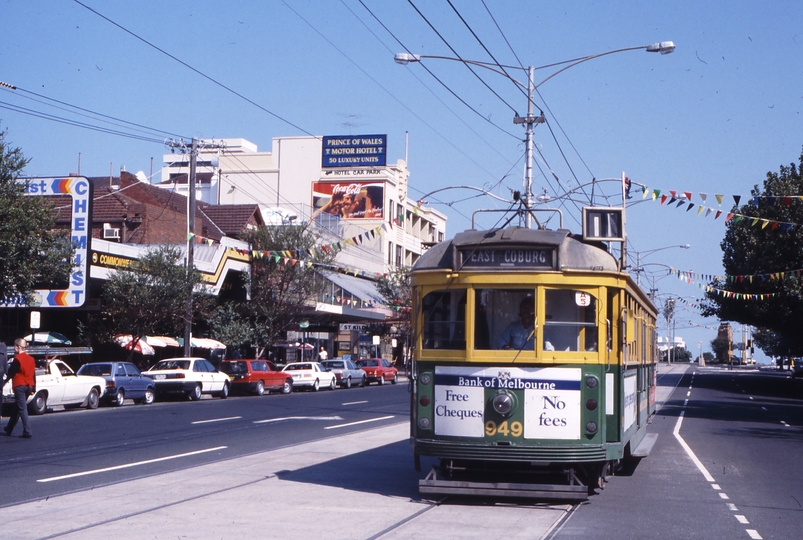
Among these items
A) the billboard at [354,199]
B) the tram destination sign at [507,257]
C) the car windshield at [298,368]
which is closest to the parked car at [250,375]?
the car windshield at [298,368]

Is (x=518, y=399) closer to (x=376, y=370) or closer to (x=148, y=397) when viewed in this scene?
(x=148, y=397)

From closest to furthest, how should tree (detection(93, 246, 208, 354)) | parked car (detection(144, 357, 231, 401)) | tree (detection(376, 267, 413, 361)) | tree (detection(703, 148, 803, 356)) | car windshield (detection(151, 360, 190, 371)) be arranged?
parked car (detection(144, 357, 231, 401))
car windshield (detection(151, 360, 190, 371))
tree (detection(93, 246, 208, 354))
tree (detection(703, 148, 803, 356))
tree (detection(376, 267, 413, 361))

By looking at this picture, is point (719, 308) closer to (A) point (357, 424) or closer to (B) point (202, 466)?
(A) point (357, 424)

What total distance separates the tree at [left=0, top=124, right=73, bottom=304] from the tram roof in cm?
1687

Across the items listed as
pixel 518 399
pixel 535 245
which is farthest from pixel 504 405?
pixel 535 245

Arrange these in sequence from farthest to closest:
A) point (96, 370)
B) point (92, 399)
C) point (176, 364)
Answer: point (176, 364), point (96, 370), point (92, 399)

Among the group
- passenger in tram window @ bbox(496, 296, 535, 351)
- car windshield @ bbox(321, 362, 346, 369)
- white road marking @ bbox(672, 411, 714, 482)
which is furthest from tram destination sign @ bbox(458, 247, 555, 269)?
car windshield @ bbox(321, 362, 346, 369)

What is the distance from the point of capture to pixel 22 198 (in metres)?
25.0

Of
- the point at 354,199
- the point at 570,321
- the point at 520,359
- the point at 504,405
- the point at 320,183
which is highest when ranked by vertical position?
the point at 320,183

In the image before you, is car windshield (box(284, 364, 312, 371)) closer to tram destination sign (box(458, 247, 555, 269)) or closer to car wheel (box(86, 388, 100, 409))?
car wheel (box(86, 388, 100, 409))

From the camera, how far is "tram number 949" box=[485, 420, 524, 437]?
10070 millimetres

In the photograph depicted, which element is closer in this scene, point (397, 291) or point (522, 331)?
point (522, 331)

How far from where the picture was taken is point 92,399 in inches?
1046

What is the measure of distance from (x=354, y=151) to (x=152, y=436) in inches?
2300
